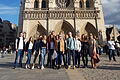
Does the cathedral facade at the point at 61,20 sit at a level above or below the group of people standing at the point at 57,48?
above

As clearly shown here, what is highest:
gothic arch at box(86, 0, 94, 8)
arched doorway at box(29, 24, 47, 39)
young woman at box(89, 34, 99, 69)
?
gothic arch at box(86, 0, 94, 8)

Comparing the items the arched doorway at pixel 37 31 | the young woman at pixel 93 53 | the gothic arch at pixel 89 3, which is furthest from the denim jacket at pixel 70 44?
the gothic arch at pixel 89 3

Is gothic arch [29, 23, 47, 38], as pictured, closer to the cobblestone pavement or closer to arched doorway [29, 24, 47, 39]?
arched doorway [29, 24, 47, 39]

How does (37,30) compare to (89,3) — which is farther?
(89,3)

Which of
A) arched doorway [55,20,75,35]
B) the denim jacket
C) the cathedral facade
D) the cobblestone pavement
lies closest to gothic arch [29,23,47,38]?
the cathedral facade

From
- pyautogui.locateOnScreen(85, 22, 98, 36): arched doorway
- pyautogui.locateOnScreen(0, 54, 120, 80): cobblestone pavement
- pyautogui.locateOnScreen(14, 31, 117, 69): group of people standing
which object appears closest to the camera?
pyautogui.locateOnScreen(0, 54, 120, 80): cobblestone pavement

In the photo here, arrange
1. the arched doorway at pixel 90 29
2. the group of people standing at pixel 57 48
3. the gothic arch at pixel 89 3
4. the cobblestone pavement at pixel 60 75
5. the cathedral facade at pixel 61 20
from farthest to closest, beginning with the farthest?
the gothic arch at pixel 89 3
the arched doorway at pixel 90 29
the cathedral facade at pixel 61 20
the group of people standing at pixel 57 48
the cobblestone pavement at pixel 60 75

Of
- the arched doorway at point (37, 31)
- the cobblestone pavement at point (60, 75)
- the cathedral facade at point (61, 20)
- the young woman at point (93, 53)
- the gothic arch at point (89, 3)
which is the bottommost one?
the cobblestone pavement at point (60, 75)

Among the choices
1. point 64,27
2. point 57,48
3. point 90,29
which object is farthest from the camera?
point 64,27

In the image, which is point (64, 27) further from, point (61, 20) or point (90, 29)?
point (90, 29)

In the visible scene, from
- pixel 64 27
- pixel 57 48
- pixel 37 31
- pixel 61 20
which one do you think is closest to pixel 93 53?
pixel 57 48

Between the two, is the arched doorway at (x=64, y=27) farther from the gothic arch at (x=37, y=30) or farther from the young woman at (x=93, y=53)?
the young woman at (x=93, y=53)

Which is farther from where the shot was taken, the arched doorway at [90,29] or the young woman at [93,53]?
the arched doorway at [90,29]

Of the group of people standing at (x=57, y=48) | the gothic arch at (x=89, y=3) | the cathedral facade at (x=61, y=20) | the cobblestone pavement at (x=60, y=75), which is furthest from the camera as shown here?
the gothic arch at (x=89, y=3)
